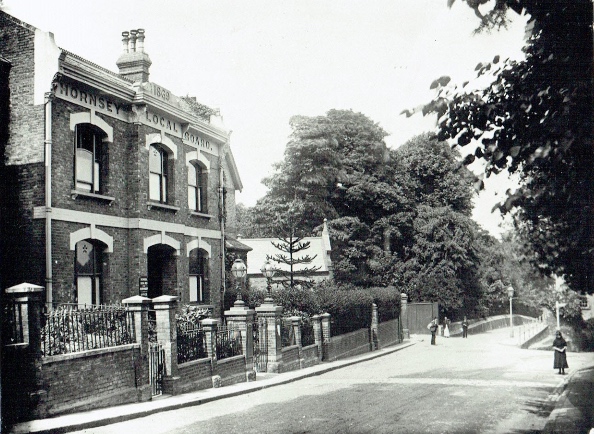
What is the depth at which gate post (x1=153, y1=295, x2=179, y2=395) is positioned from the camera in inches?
543

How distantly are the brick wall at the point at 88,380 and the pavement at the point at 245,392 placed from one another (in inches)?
7.6

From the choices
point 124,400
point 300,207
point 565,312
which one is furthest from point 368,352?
point 124,400

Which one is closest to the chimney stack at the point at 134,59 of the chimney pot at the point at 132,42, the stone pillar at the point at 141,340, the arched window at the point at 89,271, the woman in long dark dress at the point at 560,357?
the chimney pot at the point at 132,42

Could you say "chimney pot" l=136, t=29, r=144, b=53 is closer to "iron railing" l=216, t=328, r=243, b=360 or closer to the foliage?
the foliage

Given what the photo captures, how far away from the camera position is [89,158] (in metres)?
17.2

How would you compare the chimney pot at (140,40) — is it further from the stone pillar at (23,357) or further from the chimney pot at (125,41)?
the stone pillar at (23,357)

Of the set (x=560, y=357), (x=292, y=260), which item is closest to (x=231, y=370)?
(x=560, y=357)

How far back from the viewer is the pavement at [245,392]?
32.5 feet

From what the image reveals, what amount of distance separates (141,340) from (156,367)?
105 cm

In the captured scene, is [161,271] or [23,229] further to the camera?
[161,271]

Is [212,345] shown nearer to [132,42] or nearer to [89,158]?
[89,158]

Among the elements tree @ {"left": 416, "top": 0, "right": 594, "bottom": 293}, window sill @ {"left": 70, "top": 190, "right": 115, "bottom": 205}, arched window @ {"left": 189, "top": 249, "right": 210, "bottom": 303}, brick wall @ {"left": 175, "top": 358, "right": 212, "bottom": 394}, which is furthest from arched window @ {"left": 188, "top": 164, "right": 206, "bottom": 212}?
tree @ {"left": 416, "top": 0, "right": 594, "bottom": 293}

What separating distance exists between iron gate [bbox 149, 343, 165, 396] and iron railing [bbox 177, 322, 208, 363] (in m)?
0.75

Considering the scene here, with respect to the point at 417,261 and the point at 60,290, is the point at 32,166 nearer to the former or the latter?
the point at 60,290
